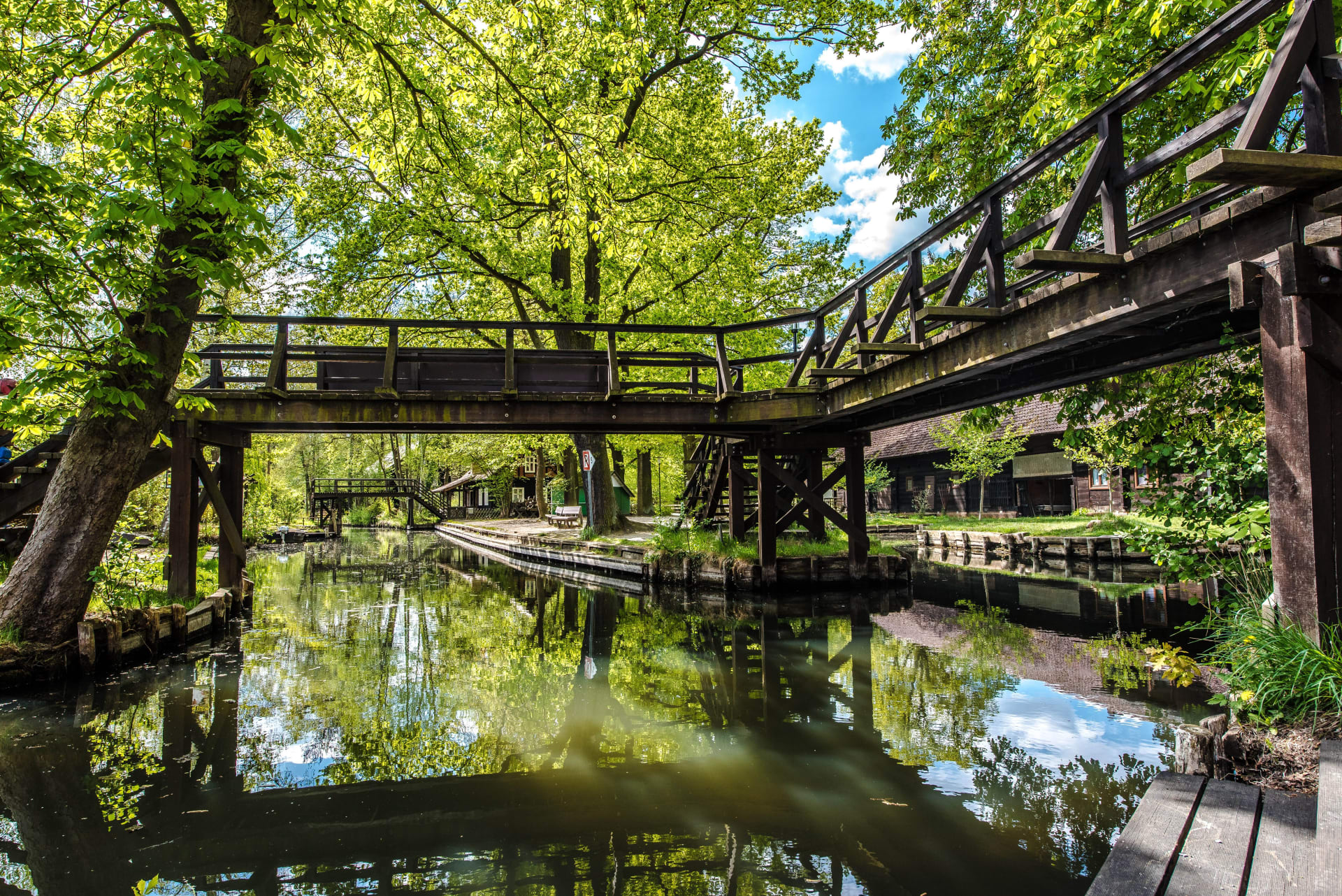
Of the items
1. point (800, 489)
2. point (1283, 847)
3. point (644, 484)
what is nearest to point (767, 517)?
point (800, 489)

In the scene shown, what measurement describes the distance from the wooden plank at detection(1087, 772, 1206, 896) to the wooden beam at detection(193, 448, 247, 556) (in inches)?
465

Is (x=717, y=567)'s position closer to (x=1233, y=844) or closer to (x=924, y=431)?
(x=1233, y=844)

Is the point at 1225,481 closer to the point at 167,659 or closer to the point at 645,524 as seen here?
the point at 167,659

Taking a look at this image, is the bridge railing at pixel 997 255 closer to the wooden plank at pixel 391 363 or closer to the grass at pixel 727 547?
the wooden plank at pixel 391 363

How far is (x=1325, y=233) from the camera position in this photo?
138 inches

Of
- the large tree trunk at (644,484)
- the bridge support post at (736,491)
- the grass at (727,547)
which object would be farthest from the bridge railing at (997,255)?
the large tree trunk at (644,484)

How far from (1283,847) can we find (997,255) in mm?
4965

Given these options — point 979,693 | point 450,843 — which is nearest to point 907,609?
point 979,693

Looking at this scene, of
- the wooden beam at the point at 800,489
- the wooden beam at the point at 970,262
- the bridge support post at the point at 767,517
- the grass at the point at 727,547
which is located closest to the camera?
the wooden beam at the point at 970,262

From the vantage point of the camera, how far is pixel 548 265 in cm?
1783

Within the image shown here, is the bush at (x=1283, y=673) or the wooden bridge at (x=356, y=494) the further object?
the wooden bridge at (x=356, y=494)

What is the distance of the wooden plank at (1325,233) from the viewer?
344 cm

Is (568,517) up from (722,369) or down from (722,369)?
down

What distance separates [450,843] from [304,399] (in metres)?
8.38
